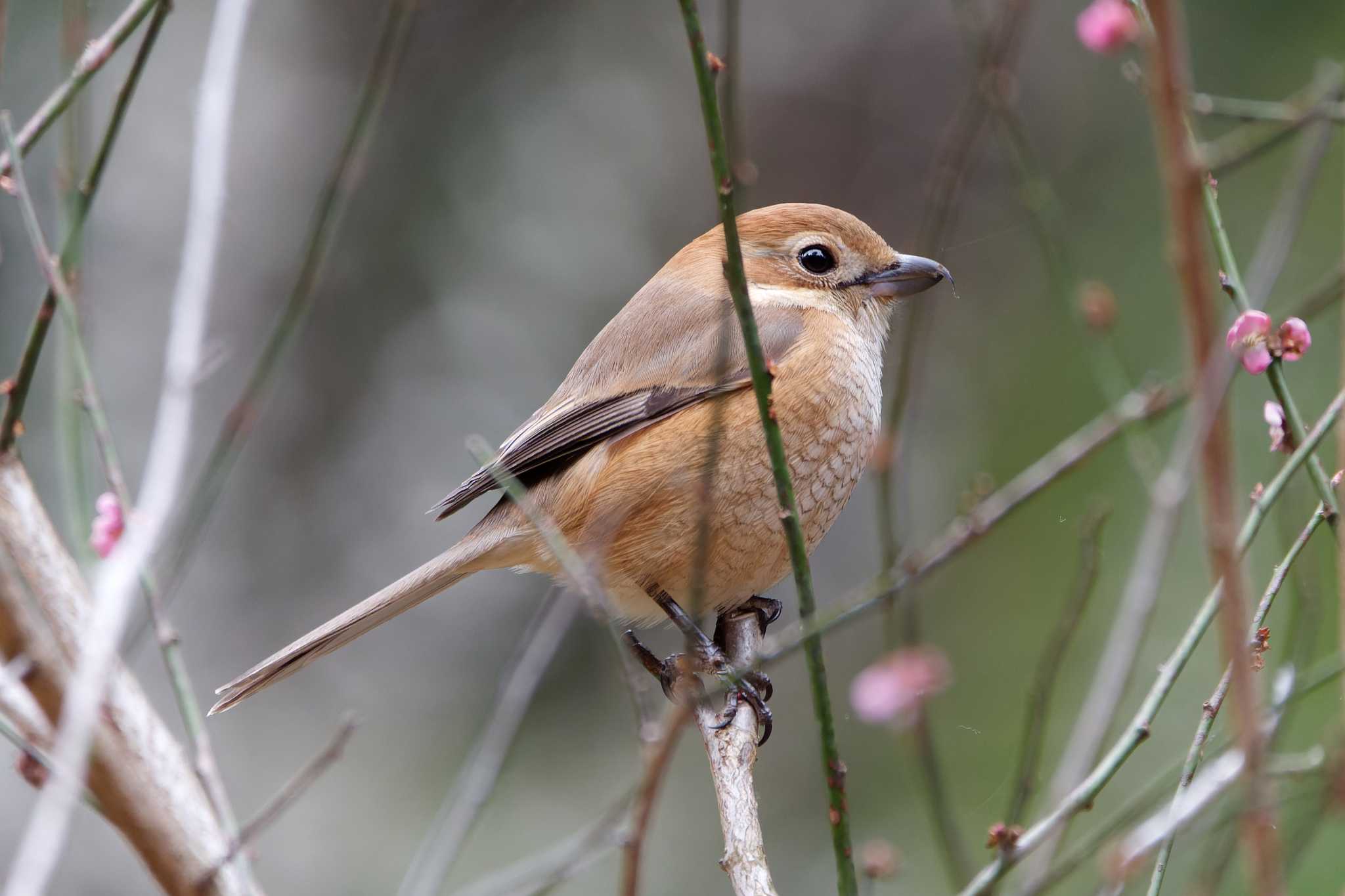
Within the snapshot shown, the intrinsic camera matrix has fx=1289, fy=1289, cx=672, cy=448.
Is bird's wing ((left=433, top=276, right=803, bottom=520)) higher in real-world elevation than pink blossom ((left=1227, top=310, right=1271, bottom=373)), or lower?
higher

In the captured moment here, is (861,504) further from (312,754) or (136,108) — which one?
(136,108)

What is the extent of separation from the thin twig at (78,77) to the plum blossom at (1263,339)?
186 cm

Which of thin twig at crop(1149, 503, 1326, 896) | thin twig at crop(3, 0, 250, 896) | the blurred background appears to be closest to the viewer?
thin twig at crop(3, 0, 250, 896)

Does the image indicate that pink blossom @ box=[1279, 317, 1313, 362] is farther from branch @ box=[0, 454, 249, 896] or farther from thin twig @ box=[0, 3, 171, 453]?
thin twig @ box=[0, 3, 171, 453]

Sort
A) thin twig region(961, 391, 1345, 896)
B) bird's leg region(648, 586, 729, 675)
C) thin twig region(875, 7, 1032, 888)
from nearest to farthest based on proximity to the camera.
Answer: thin twig region(961, 391, 1345, 896)
thin twig region(875, 7, 1032, 888)
bird's leg region(648, 586, 729, 675)

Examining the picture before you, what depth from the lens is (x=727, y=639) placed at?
338cm

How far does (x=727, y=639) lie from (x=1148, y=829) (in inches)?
71.9

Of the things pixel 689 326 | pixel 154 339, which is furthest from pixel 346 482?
pixel 689 326

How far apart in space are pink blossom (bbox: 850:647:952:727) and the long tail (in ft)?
4.12

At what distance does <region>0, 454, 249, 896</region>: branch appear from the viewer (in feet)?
4.93

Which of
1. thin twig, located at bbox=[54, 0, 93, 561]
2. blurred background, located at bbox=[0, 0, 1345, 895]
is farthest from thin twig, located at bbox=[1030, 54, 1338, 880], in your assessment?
blurred background, located at bbox=[0, 0, 1345, 895]

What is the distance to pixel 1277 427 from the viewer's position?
211 centimetres

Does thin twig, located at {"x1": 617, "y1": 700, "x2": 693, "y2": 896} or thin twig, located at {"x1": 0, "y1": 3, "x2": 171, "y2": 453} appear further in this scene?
thin twig, located at {"x1": 0, "y1": 3, "x2": 171, "y2": 453}

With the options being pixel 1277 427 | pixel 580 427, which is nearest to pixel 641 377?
pixel 580 427
